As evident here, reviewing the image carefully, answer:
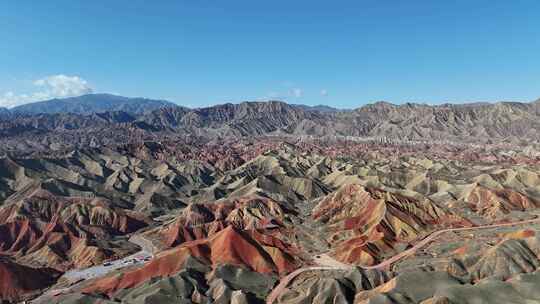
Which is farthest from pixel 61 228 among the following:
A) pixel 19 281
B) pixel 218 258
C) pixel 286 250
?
pixel 286 250

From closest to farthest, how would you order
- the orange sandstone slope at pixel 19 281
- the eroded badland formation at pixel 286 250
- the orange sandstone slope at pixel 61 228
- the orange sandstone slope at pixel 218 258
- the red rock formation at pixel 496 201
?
the eroded badland formation at pixel 286 250 → the orange sandstone slope at pixel 218 258 → the orange sandstone slope at pixel 19 281 → the orange sandstone slope at pixel 61 228 → the red rock formation at pixel 496 201

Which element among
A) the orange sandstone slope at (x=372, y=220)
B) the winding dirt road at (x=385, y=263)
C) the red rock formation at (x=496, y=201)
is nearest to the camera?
the winding dirt road at (x=385, y=263)

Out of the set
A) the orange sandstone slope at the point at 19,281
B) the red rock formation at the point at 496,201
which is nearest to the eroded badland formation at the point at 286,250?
the orange sandstone slope at the point at 19,281

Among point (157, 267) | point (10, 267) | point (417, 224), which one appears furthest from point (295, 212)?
point (10, 267)

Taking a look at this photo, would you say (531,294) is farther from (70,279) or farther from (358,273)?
(70,279)

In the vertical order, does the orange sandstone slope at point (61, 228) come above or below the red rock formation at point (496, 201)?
below

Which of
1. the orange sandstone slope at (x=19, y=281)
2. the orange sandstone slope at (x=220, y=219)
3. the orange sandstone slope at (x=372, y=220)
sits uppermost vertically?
the orange sandstone slope at (x=372, y=220)

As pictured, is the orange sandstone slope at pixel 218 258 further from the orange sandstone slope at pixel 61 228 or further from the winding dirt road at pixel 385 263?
the orange sandstone slope at pixel 61 228

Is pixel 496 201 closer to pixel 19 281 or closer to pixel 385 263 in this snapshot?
pixel 385 263

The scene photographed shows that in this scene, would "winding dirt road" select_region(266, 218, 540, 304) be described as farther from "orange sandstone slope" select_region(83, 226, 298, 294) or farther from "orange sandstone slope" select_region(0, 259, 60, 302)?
"orange sandstone slope" select_region(0, 259, 60, 302)
